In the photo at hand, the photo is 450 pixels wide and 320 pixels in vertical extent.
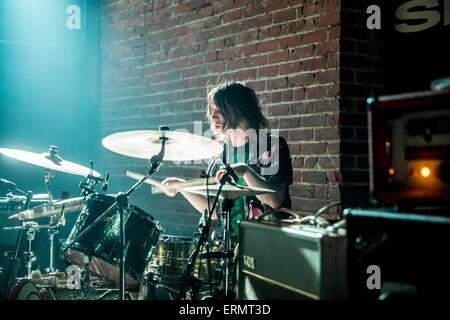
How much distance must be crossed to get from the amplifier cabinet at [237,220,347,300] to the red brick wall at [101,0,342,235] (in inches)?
35.5

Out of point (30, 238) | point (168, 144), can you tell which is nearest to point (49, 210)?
point (30, 238)

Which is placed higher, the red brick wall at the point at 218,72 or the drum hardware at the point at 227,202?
the red brick wall at the point at 218,72

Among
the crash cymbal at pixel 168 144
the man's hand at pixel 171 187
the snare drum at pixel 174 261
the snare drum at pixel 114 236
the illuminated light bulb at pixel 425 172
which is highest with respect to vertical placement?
the crash cymbal at pixel 168 144

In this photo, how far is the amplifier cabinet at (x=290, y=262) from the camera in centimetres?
146

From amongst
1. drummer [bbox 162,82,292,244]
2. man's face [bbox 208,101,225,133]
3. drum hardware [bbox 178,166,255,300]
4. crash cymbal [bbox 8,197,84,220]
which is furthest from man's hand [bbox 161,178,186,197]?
crash cymbal [bbox 8,197,84,220]

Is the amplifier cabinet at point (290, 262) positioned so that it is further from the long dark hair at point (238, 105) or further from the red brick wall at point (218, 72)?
the long dark hair at point (238, 105)

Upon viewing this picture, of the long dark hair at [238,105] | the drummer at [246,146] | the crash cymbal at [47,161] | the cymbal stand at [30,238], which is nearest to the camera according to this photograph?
the drummer at [246,146]

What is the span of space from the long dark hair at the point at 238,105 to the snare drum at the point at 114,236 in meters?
0.78

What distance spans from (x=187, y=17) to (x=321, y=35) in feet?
4.22

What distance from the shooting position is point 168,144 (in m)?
2.60

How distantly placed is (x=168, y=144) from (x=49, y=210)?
1.06 metres

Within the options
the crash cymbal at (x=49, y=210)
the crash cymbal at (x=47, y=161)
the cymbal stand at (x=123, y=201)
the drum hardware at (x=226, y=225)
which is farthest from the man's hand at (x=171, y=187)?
the crash cymbal at (x=49, y=210)

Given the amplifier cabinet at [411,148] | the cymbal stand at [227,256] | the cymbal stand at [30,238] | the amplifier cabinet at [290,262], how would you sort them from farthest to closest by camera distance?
the cymbal stand at [30,238] < the cymbal stand at [227,256] < the amplifier cabinet at [290,262] < the amplifier cabinet at [411,148]

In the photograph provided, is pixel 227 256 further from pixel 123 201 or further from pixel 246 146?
pixel 246 146
